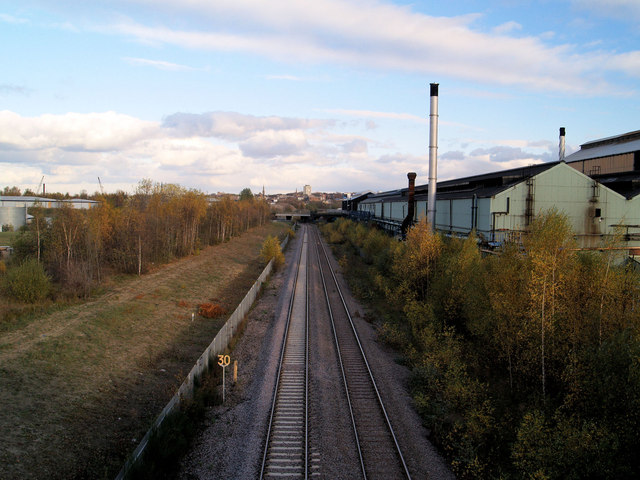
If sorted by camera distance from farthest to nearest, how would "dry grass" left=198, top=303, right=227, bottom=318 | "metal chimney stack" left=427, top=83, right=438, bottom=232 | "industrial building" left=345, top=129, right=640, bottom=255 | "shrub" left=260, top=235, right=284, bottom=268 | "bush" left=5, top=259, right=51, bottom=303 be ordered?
"shrub" left=260, top=235, right=284, bottom=268 < "metal chimney stack" left=427, top=83, right=438, bottom=232 < "industrial building" left=345, top=129, right=640, bottom=255 < "dry grass" left=198, top=303, right=227, bottom=318 < "bush" left=5, top=259, right=51, bottom=303

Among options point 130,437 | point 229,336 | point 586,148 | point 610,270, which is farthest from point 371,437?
point 586,148

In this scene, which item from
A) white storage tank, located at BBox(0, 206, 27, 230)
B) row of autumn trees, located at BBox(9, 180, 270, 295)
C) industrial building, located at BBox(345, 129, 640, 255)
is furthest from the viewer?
white storage tank, located at BBox(0, 206, 27, 230)

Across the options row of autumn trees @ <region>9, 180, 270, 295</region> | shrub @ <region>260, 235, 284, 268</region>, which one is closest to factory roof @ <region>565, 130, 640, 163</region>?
shrub @ <region>260, 235, 284, 268</region>

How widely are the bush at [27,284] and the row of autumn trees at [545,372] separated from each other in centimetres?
2083

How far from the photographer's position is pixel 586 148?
46.0 m

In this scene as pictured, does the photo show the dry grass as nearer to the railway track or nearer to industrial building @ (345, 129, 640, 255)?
the railway track

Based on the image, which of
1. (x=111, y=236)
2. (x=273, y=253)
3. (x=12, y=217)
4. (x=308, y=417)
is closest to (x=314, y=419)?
(x=308, y=417)

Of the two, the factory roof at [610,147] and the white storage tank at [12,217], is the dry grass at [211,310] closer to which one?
the factory roof at [610,147]

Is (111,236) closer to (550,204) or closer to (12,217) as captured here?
(550,204)

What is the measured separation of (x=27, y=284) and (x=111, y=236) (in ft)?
40.0

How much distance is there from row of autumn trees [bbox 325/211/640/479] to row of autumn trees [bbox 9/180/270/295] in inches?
891

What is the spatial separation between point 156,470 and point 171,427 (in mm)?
1380

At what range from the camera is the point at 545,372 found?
1152cm

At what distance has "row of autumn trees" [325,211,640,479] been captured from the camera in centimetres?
837
